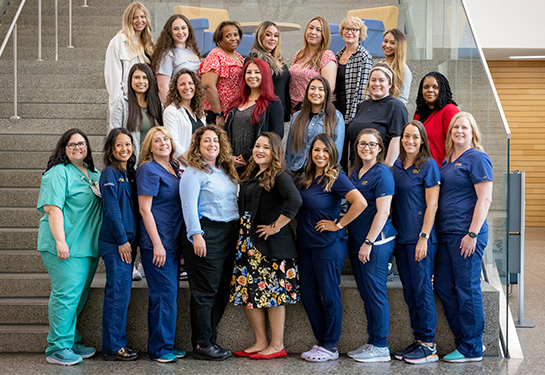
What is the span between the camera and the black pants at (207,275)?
4719 mm

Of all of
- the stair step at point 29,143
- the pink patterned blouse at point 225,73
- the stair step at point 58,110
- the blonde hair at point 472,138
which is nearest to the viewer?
the blonde hair at point 472,138

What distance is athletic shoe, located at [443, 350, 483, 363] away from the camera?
4684 mm

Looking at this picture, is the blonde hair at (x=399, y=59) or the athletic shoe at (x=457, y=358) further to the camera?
the blonde hair at (x=399, y=59)

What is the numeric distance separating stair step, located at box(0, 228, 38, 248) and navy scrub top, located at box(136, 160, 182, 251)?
4.13ft

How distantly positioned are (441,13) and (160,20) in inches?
115

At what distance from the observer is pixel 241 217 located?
15.8ft

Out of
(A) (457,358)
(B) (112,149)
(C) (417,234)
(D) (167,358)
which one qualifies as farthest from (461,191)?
(B) (112,149)

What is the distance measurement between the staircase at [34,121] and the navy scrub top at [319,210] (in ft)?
6.10

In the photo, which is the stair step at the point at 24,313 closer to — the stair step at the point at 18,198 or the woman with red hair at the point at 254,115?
the stair step at the point at 18,198

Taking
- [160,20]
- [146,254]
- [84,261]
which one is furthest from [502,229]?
[160,20]

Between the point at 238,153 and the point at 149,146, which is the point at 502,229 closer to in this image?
the point at 238,153

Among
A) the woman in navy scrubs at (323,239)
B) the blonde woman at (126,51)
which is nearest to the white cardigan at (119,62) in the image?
the blonde woman at (126,51)

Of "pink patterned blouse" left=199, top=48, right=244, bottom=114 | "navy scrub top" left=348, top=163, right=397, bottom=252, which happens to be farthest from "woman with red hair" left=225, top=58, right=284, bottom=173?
"navy scrub top" left=348, top=163, right=397, bottom=252

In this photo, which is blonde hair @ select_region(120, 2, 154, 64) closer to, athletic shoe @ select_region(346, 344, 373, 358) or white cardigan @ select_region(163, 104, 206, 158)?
white cardigan @ select_region(163, 104, 206, 158)
